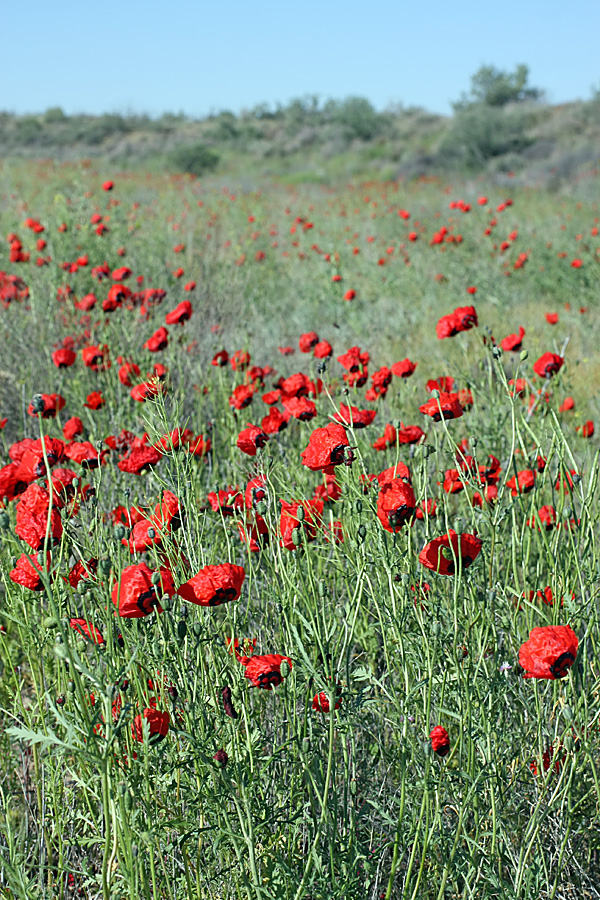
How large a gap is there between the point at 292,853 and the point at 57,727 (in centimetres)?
77

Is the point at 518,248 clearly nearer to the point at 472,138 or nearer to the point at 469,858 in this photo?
the point at 469,858

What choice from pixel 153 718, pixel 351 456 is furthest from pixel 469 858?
pixel 351 456

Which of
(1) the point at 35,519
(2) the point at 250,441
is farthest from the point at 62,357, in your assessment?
(1) the point at 35,519

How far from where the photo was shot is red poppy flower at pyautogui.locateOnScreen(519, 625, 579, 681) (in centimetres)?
110

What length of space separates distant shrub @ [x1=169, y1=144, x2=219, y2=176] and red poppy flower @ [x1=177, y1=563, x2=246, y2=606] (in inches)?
848

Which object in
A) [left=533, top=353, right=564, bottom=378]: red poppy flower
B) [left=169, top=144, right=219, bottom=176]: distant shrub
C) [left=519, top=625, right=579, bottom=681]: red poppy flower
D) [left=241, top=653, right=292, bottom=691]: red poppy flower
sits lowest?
[left=241, top=653, right=292, bottom=691]: red poppy flower

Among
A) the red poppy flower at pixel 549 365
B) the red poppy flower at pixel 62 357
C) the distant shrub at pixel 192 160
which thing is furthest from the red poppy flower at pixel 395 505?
the distant shrub at pixel 192 160

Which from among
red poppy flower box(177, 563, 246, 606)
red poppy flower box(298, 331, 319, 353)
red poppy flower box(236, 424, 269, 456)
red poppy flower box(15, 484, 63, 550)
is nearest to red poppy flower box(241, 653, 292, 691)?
red poppy flower box(177, 563, 246, 606)

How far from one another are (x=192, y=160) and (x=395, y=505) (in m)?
22.3

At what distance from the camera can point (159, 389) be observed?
1.42m

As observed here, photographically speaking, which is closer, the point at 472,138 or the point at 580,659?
the point at 580,659

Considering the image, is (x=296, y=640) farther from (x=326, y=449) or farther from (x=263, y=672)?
(x=326, y=449)

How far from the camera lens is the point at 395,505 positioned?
4.25 ft

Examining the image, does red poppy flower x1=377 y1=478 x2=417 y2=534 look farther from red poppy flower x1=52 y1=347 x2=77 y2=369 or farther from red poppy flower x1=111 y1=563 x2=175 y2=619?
red poppy flower x1=52 y1=347 x2=77 y2=369
